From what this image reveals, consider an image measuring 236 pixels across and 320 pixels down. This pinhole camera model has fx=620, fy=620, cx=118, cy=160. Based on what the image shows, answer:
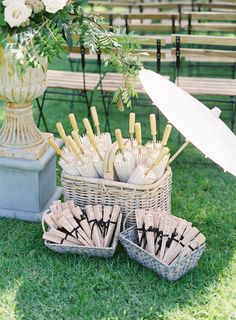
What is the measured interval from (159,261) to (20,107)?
1440mm

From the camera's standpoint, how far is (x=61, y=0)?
3703 millimetres

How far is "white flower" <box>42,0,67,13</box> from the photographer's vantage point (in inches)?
145

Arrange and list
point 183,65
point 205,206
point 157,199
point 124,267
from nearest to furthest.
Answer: point 124,267 < point 157,199 < point 205,206 < point 183,65

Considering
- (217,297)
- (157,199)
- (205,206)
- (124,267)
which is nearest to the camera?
(217,297)

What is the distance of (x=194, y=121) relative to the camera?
3748 millimetres

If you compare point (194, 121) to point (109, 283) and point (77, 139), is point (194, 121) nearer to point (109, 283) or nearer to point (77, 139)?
point (77, 139)

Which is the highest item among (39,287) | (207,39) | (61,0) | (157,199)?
(61,0)

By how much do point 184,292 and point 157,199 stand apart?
27.5 inches

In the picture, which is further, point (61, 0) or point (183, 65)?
point (183, 65)

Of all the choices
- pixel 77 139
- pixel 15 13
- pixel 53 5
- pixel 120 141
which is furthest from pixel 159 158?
pixel 15 13

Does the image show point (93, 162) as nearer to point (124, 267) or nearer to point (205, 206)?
point (124, 267)

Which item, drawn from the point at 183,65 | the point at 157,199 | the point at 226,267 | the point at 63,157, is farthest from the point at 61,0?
the point at 183,65

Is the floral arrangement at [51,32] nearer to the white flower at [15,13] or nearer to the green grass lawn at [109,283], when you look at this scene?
the white flower at [15,13]

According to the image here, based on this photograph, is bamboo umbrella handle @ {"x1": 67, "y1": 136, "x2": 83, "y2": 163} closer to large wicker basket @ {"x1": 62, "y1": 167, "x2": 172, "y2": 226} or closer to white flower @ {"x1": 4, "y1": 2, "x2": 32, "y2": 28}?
large wicker basket @ {"x1": 62, "y1": 167, "x2": 172, "y2": 226}
